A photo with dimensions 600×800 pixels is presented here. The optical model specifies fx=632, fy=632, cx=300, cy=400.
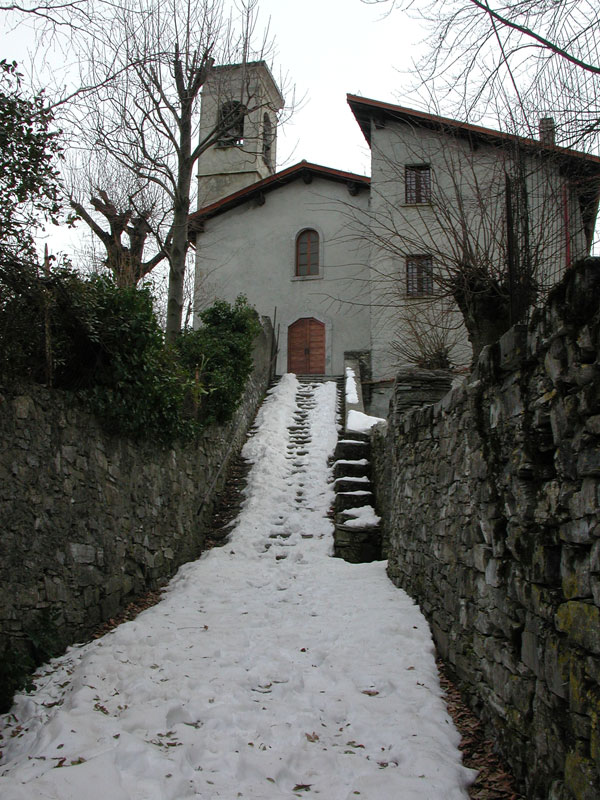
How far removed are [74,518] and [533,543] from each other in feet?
12.6

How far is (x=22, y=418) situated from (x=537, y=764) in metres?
3.95

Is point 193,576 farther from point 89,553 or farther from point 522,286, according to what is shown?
point 522,286

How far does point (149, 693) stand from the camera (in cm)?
421

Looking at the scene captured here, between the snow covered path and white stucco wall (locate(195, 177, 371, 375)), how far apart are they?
41.1ft

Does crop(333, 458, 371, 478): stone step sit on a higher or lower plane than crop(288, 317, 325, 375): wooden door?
lower

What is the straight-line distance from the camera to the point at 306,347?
62.8 ft

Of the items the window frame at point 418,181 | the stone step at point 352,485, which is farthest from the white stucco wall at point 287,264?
the stone step at point 352,485

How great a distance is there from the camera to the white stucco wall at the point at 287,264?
18953mm

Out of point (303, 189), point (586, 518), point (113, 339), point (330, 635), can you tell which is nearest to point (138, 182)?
point (303, 189)

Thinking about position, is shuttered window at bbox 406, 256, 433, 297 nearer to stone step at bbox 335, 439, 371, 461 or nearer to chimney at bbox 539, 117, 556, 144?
chimney at bbox 539, 117, 556, 144

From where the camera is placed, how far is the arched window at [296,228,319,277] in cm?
1942

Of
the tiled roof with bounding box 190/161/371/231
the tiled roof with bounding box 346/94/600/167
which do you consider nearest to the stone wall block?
the tiled roof with bounding box 346/94/600/167

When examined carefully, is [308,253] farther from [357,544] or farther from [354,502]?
[357,544]

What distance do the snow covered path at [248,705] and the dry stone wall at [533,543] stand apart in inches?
17.9
